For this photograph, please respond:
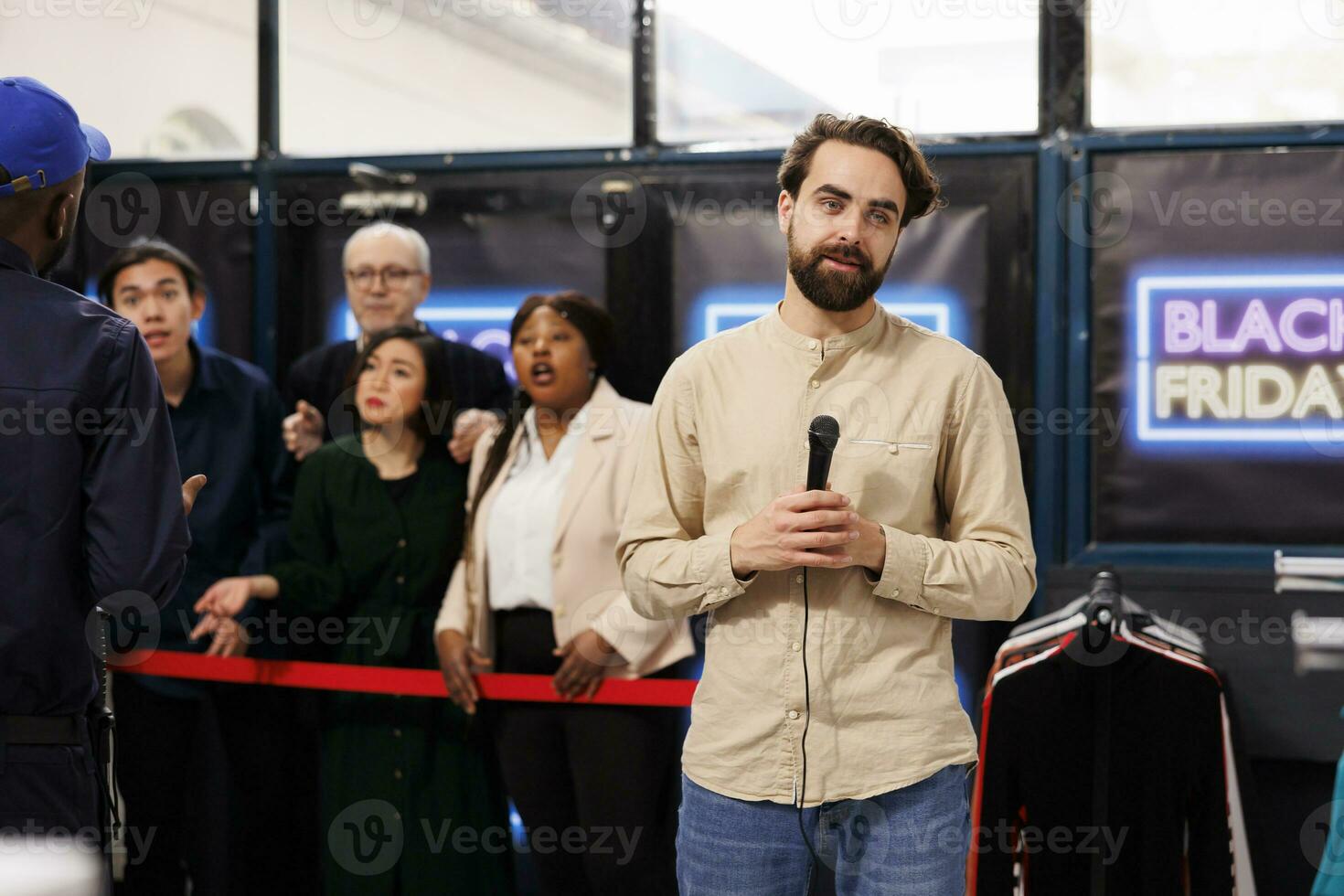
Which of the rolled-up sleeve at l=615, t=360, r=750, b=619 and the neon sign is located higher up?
the neon sign

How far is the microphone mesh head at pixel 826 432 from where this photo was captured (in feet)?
6.33

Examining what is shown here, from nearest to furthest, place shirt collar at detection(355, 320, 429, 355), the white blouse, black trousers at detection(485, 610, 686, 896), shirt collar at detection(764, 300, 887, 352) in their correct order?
1. shirt collar at detection(764, 300, 887, 352)
2. black trousers at detection(485, 610, 686, 896)
3. the white blouse
4. shirt collar at detection(355, 320, 429, 355)

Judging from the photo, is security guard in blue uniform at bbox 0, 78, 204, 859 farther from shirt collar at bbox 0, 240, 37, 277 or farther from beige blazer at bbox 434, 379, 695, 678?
beige blazer at bbox 434, 379, 695, 678

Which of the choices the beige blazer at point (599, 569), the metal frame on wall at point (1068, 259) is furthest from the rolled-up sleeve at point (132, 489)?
the metal frame on wall at point (1068, 259)

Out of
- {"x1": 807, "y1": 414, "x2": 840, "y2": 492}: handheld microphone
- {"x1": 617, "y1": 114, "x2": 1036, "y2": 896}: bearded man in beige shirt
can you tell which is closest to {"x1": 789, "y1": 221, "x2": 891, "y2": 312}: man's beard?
{"x1": 617, "y1": 114, "x2": 1036, "y2": 896}: bearded man in beige shirt

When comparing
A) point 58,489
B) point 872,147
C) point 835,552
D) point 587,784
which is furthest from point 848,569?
point 587,784

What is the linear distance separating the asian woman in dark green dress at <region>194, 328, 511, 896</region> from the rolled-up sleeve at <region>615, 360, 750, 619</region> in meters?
1.46

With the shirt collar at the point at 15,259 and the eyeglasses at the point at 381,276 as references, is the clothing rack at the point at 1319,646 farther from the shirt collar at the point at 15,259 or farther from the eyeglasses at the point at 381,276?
the shirt collar at the point at 15,259

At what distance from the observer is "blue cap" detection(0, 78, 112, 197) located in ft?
6.53

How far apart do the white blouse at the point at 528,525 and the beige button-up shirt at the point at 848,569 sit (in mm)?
1281

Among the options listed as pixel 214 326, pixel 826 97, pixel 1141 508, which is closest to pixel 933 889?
pixel 1141 508

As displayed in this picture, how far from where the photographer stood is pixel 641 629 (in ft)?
11.3

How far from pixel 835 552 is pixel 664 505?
36 cm

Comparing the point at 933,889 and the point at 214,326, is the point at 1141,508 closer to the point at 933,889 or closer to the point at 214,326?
the point at 933,889
